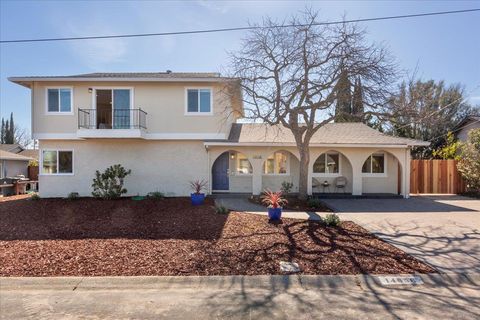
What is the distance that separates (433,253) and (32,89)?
1707 centimetres

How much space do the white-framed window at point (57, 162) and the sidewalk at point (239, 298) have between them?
11513mm

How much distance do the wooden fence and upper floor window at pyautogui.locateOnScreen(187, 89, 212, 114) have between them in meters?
12.3

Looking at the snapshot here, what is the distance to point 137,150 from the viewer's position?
15.5m

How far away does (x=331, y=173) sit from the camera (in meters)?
17.2

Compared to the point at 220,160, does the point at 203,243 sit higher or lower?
lower

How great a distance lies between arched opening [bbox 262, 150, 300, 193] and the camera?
16.7 meters

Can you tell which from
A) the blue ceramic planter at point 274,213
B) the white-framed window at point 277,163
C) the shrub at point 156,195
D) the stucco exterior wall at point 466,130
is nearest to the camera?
the blue ceramic planter at point 274,213

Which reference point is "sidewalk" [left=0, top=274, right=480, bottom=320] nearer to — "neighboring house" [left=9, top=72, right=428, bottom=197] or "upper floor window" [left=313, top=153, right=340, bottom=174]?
"neighboring house" [left=9, top=72, right=428, bottom=197]

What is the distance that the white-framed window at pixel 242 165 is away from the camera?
1702 centimetres

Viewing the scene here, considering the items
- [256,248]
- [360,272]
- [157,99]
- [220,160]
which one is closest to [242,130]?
[220,160]

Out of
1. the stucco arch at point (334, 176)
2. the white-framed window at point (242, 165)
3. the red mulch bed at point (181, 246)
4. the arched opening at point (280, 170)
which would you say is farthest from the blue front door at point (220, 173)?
the red mulch bed at point (181, 246)

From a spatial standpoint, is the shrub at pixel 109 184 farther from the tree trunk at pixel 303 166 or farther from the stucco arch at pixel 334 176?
the stucco arch at pixel 334 176

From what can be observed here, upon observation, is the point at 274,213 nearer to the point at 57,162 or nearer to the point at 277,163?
the point at 277,163

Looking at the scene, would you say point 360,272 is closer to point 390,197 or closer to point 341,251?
point 341,251
